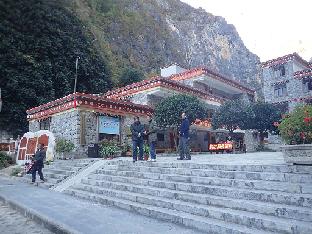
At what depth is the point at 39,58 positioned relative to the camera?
98.4 ft

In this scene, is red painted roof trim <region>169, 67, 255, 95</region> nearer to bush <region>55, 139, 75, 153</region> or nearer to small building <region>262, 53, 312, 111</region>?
small building <region>262, 53, 312, 111</region>

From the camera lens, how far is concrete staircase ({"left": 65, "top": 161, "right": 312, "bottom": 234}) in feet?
17.1

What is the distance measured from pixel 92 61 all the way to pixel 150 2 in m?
35.5

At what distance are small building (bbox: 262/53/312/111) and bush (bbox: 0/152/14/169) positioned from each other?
91.7 ft

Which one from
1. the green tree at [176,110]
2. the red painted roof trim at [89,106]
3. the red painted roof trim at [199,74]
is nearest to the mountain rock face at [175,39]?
the red painted roof trim at [199,74]

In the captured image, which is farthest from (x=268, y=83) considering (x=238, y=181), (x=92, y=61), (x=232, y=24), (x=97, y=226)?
(x=232, y=24)

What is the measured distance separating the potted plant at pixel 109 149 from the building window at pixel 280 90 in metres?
24.5

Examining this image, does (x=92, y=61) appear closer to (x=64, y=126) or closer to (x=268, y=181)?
(x=64, y=126)

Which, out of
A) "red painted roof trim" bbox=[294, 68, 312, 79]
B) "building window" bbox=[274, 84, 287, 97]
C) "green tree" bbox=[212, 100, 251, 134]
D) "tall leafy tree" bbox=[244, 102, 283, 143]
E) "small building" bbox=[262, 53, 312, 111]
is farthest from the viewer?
"building window" bbox=[274, 84, 287, 97]

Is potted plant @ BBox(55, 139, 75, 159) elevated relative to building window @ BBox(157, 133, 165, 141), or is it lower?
lower

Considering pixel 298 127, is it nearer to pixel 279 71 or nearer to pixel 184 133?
pixel 184 133

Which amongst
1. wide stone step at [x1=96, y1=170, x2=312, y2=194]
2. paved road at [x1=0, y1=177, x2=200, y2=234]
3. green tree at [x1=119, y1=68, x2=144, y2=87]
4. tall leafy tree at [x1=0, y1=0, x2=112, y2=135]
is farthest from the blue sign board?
green tree at [x1=119, y1=68, x2=144, y2=87]

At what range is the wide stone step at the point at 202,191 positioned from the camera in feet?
18.3

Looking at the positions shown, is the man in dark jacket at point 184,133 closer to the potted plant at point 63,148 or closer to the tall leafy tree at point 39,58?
the potted plant at point 63,148
